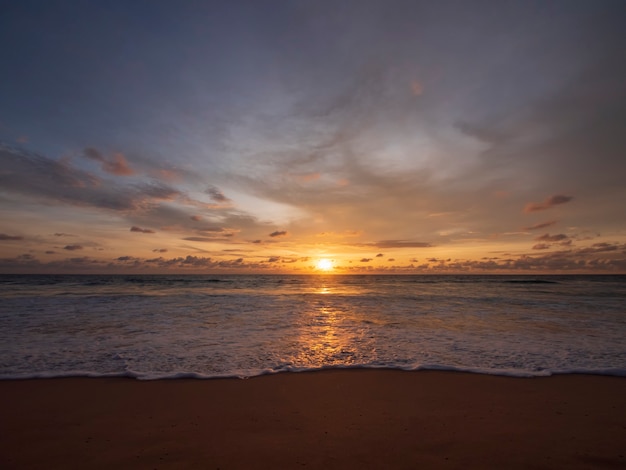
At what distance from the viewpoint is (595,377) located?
7.05 meters

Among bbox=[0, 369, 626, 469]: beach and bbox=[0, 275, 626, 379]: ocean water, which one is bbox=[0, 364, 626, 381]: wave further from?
bbox=[0, 369, 626, 469]: beach

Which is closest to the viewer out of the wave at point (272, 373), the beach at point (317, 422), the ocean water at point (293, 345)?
the beach at point (317, 422)

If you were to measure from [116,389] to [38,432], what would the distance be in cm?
167

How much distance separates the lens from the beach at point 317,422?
3.96 metres

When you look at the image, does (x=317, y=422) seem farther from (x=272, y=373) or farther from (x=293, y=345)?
(x=293, y=345)

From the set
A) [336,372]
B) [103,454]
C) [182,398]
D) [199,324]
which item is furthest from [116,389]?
[199,324]

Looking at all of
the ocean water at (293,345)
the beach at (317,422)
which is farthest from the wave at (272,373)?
the beach at (317,422)

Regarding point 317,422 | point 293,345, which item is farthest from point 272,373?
point 293,345

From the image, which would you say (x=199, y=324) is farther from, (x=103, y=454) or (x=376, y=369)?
(x=103, y=454)

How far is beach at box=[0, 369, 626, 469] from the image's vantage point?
396 cm

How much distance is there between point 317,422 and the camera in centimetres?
490

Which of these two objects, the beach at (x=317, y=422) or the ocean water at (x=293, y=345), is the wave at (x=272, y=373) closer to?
the ocean water at (x=293, y=345)

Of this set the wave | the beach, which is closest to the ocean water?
the wave

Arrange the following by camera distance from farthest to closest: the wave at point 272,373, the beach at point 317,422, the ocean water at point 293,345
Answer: the ocean water at point 293,345
the wave at point 272,373
the beach at point 317,422
